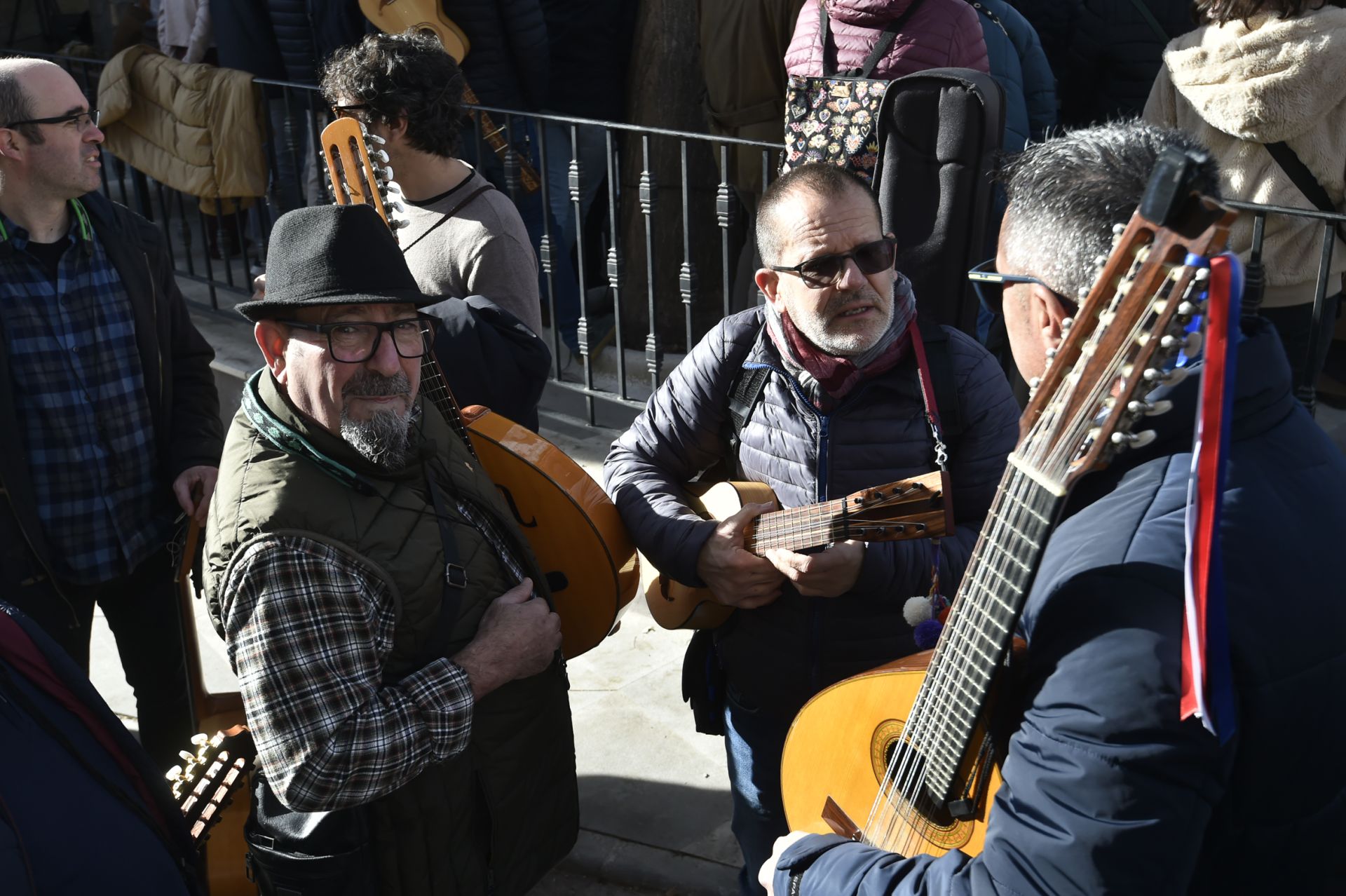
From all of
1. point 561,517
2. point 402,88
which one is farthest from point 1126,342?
point 402,88

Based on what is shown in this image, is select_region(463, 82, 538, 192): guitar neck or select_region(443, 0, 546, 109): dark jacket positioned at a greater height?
select_region(443, 0, 546, 109): dark jacket

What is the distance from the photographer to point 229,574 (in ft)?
6.66

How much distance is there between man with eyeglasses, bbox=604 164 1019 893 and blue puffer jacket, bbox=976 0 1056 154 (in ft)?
5.34

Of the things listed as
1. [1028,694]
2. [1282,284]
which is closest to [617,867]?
[1028,694]

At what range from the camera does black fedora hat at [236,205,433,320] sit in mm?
2172

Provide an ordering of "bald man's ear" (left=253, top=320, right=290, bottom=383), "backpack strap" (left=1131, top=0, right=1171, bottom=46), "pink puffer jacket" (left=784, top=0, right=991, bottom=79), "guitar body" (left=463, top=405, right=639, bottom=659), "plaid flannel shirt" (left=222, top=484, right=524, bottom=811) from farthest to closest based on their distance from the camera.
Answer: "backpack strap" (left=1131, top=0, right=1171, bottom=46) → "pink puffer jacket" (left=784, top=0, right=991, bottom=79) → "guitar body" (left=463, top=405, right=639, bottom=659) → "bald man's ear" (left=253, top=320, right=290, bottom=383) → "plaid flannel shirt" (left=222, top=484, right=524, bottom=811)

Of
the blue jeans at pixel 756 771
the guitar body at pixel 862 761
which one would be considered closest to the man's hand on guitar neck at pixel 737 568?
the blue jeans at pixel 756 771

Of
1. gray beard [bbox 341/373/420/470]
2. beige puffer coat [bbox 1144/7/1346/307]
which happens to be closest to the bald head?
gray beard [bbox 341/373/420/470]

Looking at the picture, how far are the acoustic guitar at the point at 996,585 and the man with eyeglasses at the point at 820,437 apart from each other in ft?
1.45

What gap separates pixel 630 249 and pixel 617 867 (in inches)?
136

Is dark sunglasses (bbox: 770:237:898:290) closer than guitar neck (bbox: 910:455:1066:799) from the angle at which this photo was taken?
No

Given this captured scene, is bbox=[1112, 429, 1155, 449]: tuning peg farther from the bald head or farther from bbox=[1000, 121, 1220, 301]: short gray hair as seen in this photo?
the bald head

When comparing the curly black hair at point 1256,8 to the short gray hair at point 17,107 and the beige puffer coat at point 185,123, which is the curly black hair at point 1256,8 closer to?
the short gray hair at point 17,107

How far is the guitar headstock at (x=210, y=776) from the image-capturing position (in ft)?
7.88
